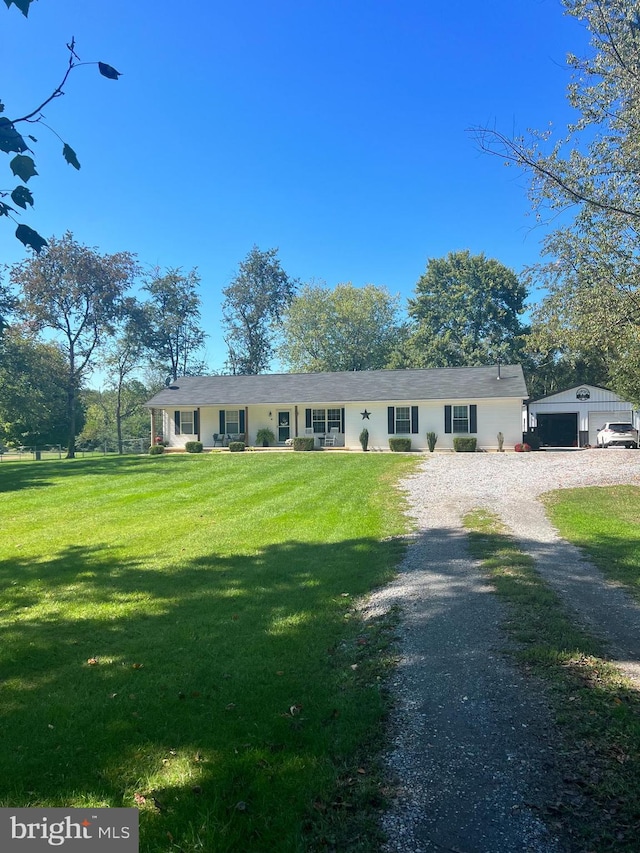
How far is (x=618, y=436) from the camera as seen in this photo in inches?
1076

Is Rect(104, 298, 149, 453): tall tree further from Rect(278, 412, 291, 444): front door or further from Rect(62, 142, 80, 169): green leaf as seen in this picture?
Rect(62, 142, 80, 169): green leaf

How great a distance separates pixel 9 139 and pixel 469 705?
13.4 ft

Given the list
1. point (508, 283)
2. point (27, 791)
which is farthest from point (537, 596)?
point (508, 283)

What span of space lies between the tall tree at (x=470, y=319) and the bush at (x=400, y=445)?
19.1m

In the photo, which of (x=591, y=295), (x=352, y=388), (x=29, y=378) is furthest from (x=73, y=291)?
(x=591, y=295)

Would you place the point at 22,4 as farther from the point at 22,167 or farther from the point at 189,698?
the point at 189,698

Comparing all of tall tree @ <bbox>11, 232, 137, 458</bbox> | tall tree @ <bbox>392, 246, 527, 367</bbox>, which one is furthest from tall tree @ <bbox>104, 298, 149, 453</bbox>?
tall tree @ <bbox>392, 246, 527, 367</bbox>

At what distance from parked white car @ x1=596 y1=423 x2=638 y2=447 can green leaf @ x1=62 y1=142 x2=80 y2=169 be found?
29368 millimetres

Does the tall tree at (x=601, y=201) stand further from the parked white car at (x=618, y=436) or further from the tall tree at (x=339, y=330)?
the tall tree at (x=339, y=330)

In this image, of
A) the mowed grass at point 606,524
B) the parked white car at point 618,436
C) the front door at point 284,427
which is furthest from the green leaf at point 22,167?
the parked white car at point 618,436

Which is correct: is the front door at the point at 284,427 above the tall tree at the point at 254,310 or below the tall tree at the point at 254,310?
below

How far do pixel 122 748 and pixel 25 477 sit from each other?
54.8 feet

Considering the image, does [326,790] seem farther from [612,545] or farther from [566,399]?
[566,399]

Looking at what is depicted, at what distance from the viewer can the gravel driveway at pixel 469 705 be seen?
225 centimetres
